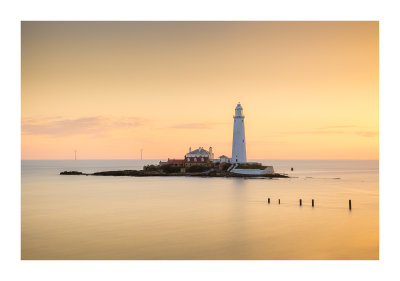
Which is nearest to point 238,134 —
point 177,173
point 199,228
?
point 177,173

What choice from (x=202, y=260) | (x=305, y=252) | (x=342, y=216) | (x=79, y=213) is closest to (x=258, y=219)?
(x=342, y=216)

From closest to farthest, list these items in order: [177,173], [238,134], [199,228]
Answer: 1. [199,228]
2. [238,134]
3. [177,173]

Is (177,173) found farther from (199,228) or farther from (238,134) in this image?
(199,228)

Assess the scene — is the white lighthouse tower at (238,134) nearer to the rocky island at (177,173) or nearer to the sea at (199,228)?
the rocky island at (177,173)

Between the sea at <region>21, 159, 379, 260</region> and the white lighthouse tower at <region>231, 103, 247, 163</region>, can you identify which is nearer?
the sea at <region>21, 159, 379, 260</region>

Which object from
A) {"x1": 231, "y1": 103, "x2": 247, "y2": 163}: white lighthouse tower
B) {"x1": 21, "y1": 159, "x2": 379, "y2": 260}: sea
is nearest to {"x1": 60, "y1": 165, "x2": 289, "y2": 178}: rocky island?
{"x1": 231, "y1": 103, "x2": 247, "y2": 163}: white lighthouse tower

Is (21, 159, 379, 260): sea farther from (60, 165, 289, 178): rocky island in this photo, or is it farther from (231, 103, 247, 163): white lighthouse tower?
(60, 165, 289, 178): rocky island

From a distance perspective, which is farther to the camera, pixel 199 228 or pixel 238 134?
pixel 238 134

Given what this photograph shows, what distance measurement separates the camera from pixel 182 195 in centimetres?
3366

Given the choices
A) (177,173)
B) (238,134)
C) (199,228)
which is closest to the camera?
(199,228)

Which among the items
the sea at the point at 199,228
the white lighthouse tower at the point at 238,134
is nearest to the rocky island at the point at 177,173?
the white lighthouse tower at the point at 238,134

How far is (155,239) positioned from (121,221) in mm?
4876

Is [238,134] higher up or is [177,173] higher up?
[238,134]
